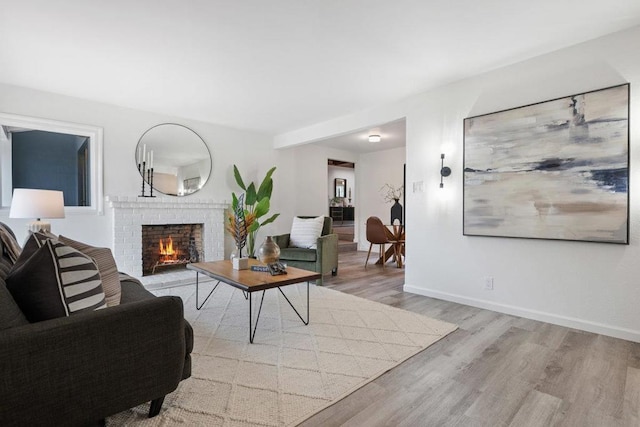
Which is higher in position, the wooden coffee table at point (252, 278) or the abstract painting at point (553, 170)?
the abstract painting at point (553, 170)

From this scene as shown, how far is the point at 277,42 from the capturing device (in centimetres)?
249

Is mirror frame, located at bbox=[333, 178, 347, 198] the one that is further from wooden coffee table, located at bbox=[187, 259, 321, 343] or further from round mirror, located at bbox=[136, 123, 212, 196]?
wooden coffee table, located at bbox=[187, 259, 321, 343]

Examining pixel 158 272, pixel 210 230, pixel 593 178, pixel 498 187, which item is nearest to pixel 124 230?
pixel 158 272

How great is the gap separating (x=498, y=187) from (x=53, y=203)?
420 cm

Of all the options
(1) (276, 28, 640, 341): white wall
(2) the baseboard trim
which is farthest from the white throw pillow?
(2) the baseboard trim

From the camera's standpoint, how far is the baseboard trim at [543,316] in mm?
2332

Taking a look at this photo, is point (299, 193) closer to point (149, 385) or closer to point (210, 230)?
point (210, 230)

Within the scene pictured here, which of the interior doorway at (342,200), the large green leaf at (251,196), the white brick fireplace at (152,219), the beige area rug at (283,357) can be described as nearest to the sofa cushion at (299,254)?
the beige area rug at (283,357)

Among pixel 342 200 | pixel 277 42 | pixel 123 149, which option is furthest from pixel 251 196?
pixel 342 200

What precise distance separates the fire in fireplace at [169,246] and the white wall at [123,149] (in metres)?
0.50

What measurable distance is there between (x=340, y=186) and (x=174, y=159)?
18.5ft

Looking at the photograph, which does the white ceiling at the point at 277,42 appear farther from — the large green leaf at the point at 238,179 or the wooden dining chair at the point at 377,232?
the wooden dining chair at the point at 377,232

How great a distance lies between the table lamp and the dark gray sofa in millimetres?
1854

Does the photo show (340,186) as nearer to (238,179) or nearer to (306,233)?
(238,179)
